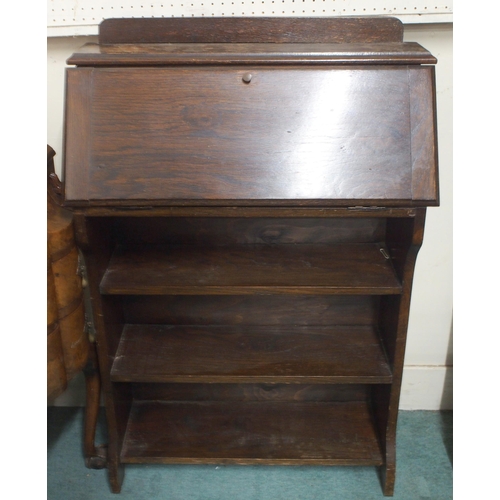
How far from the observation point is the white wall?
1.70m

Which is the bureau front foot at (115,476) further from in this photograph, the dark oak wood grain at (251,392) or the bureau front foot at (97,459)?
the dark oak wood grain at (251,392)

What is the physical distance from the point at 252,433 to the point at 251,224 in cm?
70

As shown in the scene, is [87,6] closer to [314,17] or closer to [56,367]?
[314,17]

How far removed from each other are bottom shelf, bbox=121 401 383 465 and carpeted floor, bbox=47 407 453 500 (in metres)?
0.11

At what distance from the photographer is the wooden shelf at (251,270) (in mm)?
1506

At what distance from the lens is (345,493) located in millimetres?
1809

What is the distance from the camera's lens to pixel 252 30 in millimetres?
1585

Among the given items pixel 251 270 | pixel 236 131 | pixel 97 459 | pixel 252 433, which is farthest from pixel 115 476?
pixel 236 131

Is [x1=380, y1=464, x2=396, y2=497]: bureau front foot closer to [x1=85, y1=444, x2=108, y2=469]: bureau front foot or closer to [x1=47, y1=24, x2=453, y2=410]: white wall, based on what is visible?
[x1=47, y1=24, x2=453, y2=410]: white wall

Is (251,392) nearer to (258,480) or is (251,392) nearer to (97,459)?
(258,480)

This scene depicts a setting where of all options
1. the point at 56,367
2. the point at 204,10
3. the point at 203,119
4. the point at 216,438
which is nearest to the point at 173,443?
the point at 216,438

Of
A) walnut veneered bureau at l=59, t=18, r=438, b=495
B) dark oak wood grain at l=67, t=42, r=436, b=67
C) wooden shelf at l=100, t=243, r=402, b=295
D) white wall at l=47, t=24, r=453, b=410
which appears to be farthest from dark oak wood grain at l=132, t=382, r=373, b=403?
dark oak wood grain at l=67, t=42, r=436, b=67

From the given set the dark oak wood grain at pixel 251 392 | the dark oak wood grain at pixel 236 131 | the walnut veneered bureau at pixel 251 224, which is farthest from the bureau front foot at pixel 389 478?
the dark oak wood grain at pixel 236 131

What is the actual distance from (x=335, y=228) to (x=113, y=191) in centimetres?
70
